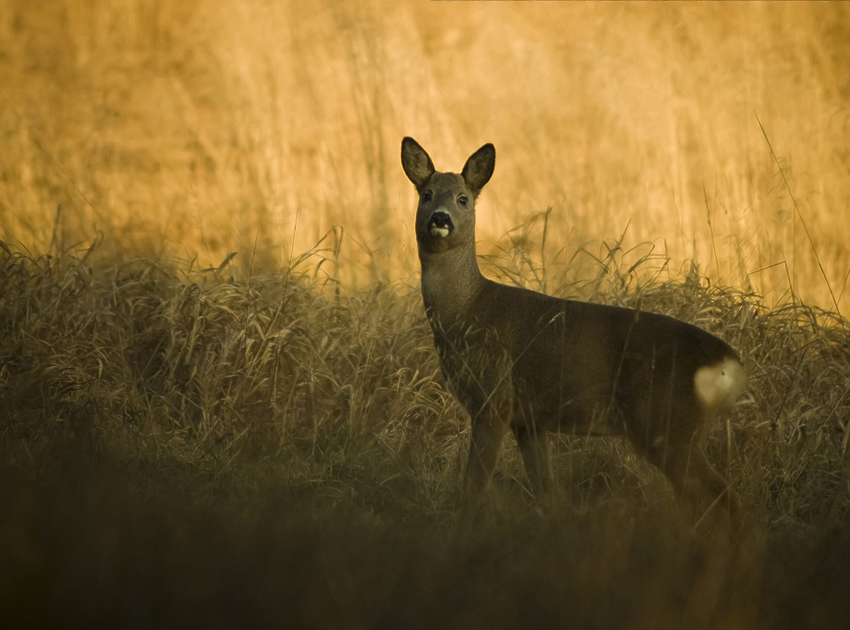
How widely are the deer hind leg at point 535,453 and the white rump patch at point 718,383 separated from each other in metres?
0.76

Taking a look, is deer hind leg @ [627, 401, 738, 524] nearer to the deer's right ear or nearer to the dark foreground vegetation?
the dark foreground vegetation

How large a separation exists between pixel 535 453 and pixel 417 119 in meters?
4.86

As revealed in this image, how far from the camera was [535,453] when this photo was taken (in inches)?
179

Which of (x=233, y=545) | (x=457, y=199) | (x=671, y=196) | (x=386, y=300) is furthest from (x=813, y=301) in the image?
(x=233, y=545)

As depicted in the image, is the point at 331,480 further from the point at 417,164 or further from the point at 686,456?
the point at 417,164

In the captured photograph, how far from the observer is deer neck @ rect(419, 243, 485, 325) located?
478 cm

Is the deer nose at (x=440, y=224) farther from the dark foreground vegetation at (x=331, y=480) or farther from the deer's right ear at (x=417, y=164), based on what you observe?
the dark foreground vegetation at (x=331, y=480)

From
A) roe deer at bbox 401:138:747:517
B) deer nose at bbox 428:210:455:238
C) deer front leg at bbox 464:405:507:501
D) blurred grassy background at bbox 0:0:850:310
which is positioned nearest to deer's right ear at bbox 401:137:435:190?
roe deer at bbox 401:138:747:517

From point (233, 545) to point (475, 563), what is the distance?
2.43 feet

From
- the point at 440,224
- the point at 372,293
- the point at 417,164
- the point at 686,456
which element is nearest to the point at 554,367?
the point at 686,456

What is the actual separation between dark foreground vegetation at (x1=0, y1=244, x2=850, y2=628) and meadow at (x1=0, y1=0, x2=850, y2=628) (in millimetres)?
17

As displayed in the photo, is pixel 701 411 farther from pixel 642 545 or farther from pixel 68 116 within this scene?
pixel 68 116

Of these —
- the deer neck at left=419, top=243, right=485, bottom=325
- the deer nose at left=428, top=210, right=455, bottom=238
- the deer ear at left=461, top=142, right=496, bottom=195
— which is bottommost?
the deer neck at left=419, top=243, right=485, bottom=325

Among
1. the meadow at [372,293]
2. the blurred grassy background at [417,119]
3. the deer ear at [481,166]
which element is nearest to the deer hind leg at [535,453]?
the meadow at [372,293]
